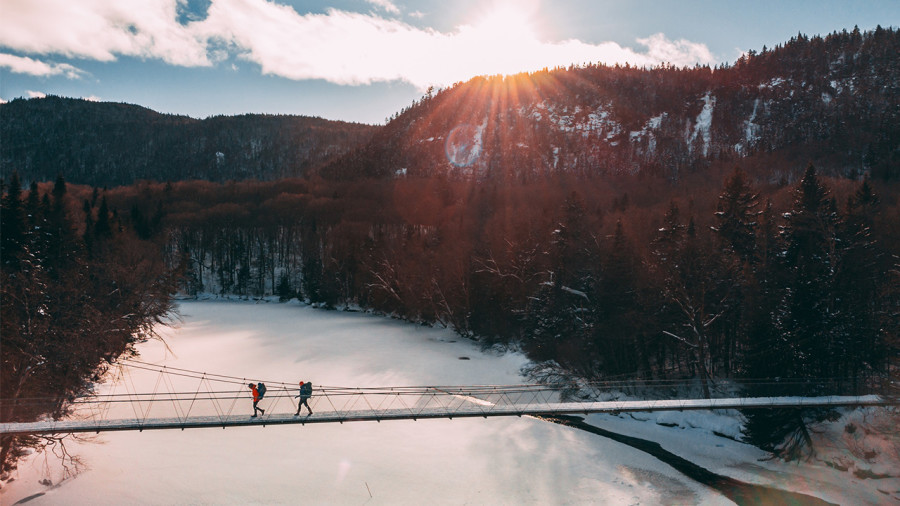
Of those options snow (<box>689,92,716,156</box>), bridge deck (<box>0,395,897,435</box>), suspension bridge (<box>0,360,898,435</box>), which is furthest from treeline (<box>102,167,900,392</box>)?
snow (<box>689,92,716,156</box>)

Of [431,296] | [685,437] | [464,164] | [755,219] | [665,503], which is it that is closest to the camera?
A: [665,503]

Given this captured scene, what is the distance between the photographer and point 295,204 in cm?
9619

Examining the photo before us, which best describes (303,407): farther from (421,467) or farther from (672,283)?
(672,283)

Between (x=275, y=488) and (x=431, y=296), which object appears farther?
(x=431, y=296)

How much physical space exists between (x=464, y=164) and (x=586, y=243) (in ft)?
422

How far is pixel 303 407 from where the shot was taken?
1060 inches

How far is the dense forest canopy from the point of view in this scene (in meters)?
24.9

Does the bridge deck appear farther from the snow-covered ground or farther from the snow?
the snow

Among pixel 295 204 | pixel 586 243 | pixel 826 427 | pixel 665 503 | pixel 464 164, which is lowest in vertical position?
pixel 665 503

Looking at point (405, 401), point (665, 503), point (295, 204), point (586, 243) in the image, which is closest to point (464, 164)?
point (295, 204)

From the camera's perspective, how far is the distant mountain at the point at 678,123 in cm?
13450

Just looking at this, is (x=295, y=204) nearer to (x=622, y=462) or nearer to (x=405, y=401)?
(x=405, y=401)

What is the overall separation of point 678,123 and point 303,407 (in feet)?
581

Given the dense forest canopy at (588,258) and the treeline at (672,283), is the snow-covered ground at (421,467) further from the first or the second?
the treeline at (672,283)
